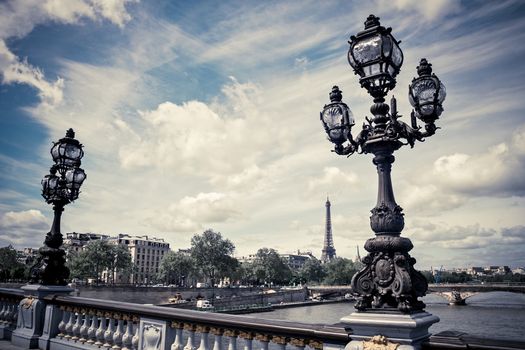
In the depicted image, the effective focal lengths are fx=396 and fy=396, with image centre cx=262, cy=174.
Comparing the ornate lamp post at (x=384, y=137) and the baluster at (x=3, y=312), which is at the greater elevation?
the ornate lamp post at (x=384, y=137)

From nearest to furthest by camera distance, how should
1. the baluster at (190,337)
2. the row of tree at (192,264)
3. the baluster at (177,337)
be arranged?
the baluster at (190,337) < the baluster at (177,337) < the row of tree at (192,264)

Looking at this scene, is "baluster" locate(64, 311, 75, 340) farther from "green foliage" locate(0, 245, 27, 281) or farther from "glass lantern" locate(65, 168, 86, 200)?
"green foliage" locate(0, 245, 27, 281)

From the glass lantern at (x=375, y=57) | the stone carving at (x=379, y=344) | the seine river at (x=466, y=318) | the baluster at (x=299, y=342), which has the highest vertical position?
the glass lantern at (x=375, y=57)

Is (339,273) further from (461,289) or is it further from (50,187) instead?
(50,187)

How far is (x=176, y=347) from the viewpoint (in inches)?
241

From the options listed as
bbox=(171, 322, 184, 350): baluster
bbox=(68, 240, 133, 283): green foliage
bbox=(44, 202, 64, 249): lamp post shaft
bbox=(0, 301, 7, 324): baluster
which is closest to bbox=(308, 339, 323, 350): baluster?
bbox=(171, 322, 184, 350): baluster

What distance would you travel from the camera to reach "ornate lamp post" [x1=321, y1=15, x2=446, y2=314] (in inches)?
165

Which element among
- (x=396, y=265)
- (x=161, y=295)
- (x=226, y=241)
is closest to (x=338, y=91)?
(x=396, y=265)

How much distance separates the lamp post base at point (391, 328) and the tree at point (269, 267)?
12463 centimetres

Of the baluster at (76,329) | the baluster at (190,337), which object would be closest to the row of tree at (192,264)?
the baluster at (76,329)

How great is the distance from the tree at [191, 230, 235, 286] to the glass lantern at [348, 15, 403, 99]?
97.6 m

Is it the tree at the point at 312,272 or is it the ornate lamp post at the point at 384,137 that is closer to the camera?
the ornate lamp post at the point at 384,137

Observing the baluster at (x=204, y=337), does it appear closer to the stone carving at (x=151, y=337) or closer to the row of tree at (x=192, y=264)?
the stone carving at (x=151, y=337)

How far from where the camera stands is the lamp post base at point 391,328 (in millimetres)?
3846
